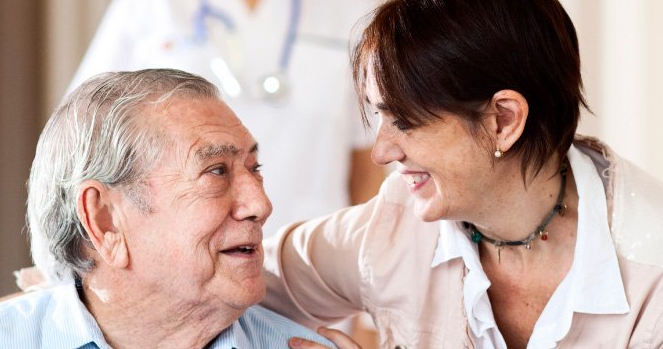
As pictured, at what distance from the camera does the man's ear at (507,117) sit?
1531 millimetres

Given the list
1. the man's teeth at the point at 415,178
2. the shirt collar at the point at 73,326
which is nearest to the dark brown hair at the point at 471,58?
the man's teeth at the point at 415,178

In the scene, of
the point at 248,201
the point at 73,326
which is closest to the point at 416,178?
the point at 248,201

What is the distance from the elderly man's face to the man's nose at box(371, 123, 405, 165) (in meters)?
0.23

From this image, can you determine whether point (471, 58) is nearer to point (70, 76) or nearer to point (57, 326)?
point (57, 326)

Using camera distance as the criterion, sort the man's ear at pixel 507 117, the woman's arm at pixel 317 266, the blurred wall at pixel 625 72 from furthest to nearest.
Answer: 1. the blurred wall at pixel 625 72
2. the woman's arm at pixel 317 266
3. the man's ear at pixel 507 117

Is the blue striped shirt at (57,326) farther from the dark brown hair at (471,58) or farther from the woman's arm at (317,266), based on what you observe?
the dark brown hair at (471,58)

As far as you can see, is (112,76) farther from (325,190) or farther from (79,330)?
(325,190)

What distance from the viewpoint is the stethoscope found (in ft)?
8.49

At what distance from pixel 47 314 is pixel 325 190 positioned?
122 cm

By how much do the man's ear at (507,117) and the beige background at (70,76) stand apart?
4.88 feet

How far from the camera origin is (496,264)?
68.0 inches

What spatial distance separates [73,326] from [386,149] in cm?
58

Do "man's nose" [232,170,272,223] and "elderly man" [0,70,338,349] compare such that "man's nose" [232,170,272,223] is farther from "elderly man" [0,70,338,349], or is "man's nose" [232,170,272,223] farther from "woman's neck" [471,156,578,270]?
"woman's neck" [471,156,578,270]

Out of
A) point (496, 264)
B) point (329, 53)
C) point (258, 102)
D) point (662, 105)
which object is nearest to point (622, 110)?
point (662, 105)
